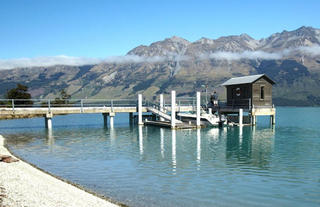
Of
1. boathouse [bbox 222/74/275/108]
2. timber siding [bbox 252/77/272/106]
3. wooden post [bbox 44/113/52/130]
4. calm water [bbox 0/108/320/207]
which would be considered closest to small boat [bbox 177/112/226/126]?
boathouse [bbox 222/74/275/108]

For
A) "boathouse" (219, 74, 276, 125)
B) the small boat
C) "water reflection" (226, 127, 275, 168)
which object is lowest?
"water reflection" (226, 127, 275, 168)

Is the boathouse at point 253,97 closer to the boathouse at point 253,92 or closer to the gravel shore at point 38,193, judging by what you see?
the boathouse at point 253,92

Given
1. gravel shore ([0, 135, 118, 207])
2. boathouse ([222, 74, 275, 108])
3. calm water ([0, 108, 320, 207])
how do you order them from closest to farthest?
gravel shore ([0, 135, 118, 207]), calm water ([0, 108, 320, 207]), boathouse ([222, 74, 275, 108])

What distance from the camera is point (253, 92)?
172 feet

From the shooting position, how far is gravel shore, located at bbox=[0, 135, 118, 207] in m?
12.5

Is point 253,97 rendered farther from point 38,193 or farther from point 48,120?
point 38,193

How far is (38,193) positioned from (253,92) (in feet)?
146

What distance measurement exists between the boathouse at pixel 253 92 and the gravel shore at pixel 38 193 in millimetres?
41570

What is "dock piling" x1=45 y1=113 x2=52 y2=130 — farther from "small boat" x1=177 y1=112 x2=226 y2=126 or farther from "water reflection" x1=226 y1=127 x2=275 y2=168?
"water reflection" x1=226 y1=127 x2=275 y2=168

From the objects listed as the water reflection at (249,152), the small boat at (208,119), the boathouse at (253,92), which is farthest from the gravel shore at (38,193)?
the boathouse at (253,92)

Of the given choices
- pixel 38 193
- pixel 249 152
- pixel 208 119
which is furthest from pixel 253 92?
Result: pixel 38 193

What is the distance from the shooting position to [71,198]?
13.4 metres

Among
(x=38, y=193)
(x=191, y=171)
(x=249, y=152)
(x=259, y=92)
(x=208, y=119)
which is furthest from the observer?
Result: (x=259, y=92)

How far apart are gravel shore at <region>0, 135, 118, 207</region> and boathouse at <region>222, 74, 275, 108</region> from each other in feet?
136
